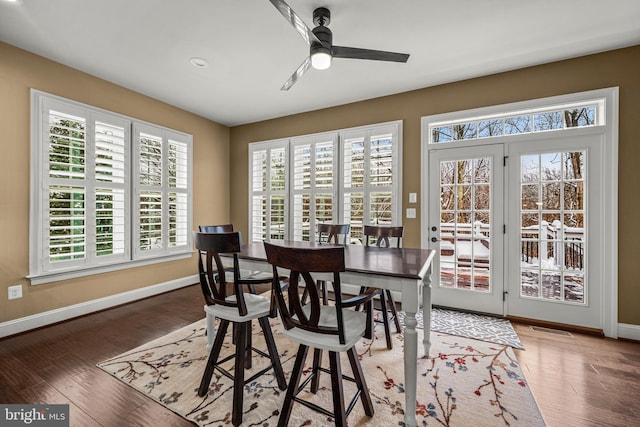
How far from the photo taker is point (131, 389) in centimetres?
190

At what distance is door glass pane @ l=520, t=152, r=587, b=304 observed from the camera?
2824mm

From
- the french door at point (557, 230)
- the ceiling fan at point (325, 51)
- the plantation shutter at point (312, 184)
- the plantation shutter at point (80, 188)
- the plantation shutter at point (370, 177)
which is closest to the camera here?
the ceiling fan at point (325, 51)

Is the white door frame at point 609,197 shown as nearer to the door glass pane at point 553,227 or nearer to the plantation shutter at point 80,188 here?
the door glass pane at point 553,227

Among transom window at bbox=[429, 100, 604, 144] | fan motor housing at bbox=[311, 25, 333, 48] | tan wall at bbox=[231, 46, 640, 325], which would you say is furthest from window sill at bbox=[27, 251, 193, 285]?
transom window at bbox=[429, 100, 604, 144]

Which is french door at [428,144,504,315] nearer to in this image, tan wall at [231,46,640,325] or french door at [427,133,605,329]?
french door at [427,133,605,329]

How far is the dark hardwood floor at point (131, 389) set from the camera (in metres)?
1.67

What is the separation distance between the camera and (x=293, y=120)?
450cm

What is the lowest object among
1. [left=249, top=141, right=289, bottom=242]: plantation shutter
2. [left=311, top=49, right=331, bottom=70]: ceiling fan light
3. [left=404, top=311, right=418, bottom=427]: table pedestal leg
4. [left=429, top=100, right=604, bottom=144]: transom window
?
[left=404, top=311, right=418, bottom=427]: table pedestal leg

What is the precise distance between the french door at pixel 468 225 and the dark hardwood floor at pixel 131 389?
0.55 meters

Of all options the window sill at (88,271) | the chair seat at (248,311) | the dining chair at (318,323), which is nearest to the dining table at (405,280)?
the dining chair at (318,323)

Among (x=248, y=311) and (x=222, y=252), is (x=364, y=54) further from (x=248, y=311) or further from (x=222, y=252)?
(x=248, y=311)

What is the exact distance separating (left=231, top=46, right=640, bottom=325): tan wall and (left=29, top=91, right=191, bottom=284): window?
6.60 ft

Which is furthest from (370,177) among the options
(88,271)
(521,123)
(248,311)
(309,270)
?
(88,271)

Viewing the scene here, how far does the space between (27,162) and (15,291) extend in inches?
49.1
